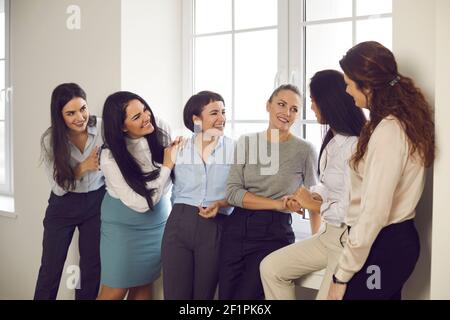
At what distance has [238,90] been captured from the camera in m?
3.20

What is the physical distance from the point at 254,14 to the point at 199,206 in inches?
45.7

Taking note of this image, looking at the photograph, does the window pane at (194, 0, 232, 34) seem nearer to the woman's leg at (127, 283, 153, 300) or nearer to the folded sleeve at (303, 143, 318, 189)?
the folded sleeve at (303, 143, 318, 189)

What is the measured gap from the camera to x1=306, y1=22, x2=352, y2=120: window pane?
277 centimetres

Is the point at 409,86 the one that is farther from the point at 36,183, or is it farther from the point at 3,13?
the point at 3,13

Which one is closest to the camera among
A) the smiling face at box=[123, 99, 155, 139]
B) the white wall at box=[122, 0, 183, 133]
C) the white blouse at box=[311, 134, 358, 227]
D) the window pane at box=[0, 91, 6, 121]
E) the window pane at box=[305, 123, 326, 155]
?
the white blouse at box=[311, 134, 358, 227]

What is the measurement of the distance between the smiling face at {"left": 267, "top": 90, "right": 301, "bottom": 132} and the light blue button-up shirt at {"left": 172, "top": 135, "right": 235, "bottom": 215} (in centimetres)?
27

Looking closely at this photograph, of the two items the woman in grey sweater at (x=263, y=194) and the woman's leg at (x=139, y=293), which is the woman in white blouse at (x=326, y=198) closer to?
the woman in grey sweater at (x=263, y=194)

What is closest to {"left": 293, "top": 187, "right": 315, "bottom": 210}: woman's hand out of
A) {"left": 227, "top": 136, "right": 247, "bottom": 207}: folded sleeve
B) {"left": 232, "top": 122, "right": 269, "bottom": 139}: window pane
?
{"left": 227, "top": 136, "right": 247, "bottom": 207}: folded sleeve

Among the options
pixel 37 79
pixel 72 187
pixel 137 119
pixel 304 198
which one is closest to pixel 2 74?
pixel 37 79

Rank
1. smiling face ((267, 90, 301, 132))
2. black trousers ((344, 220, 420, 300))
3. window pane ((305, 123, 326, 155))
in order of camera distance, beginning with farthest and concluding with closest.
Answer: window pane ((305, 123, 326, 155)) → smiling face ((267, 90, 301, 132)) → black trousers ((344, 220, 420, 300))

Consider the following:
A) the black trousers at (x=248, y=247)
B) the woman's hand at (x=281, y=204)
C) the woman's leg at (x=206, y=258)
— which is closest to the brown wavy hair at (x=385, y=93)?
the woman's hand at (x=281, y=204)

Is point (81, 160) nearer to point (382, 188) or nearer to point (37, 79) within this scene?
point (37, 79)

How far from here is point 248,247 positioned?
2496mm

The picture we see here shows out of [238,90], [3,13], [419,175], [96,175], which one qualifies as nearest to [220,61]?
[238,90]
